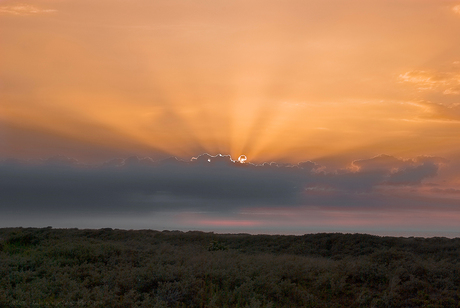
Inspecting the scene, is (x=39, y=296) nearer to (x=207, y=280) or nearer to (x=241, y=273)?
(x=207, y=280)

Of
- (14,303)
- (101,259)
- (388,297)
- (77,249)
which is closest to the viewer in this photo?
(14,303)

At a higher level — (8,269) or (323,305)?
(8,269)

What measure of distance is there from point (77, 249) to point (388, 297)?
13901 mm

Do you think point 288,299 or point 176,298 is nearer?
point 176,298

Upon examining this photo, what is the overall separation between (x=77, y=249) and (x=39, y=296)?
304 inches

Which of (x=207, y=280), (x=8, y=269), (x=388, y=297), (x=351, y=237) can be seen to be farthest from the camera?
(x=351, y=237)

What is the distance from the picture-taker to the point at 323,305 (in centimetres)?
1262

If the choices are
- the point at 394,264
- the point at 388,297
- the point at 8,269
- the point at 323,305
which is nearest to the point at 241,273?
the point at 323,305

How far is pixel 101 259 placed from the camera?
1722cm

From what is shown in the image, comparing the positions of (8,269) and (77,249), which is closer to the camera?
(8,269)

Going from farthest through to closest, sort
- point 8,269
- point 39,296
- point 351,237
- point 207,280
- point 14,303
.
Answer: point 351,237
point 8,269
point 207,280
point 39,296
point 14,303

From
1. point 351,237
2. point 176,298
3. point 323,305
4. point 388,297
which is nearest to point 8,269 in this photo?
point 176,298

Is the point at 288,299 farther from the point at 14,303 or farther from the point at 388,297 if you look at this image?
the point at 14,303

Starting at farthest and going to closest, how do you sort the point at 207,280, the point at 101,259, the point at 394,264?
the point at 101,259, the point at 394,264, the point at 207,280
